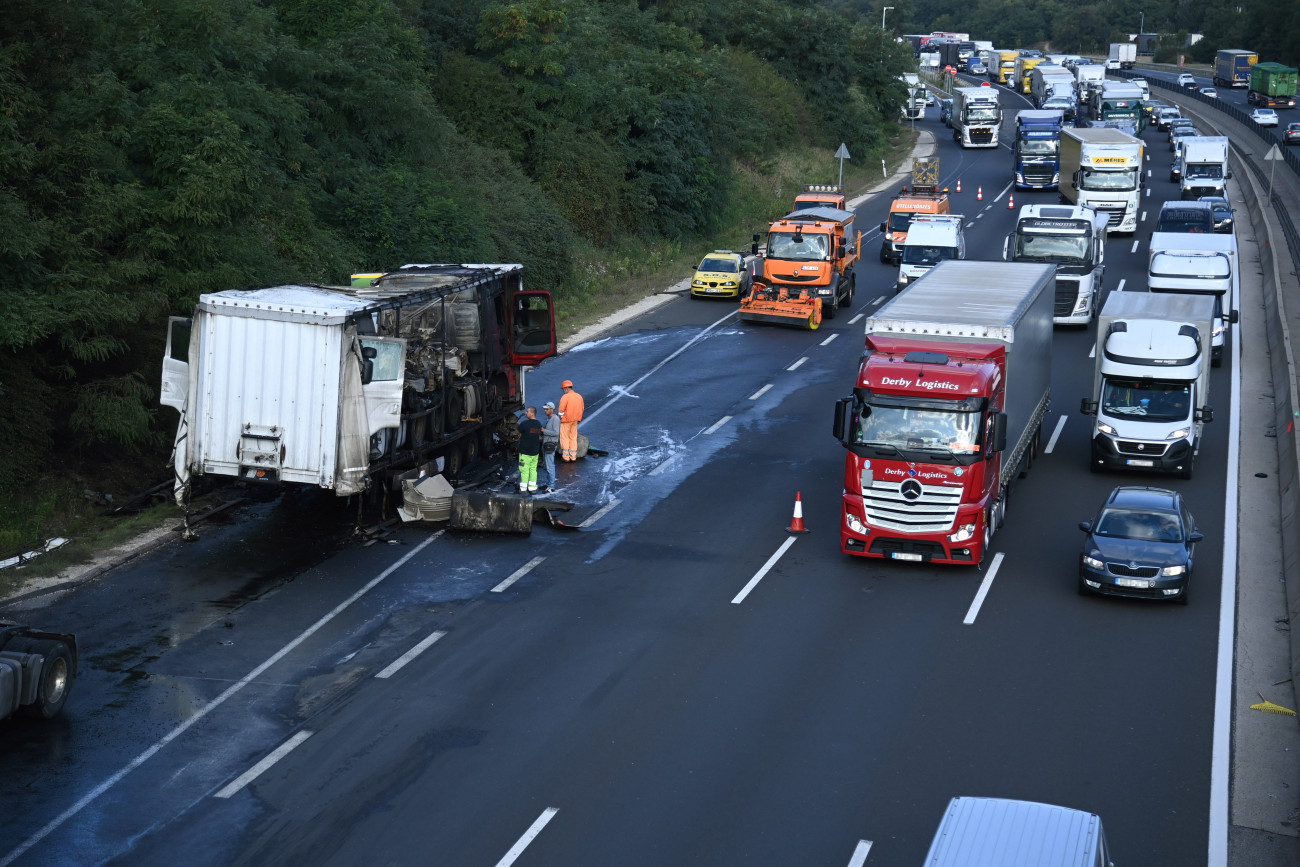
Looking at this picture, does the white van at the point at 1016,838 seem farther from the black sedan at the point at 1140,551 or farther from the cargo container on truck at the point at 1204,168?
the cargo container on truck at the point at 1204,168

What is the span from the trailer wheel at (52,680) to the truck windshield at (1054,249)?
29965 mm

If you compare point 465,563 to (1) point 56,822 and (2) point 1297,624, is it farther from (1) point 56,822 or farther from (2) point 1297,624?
(2) point 1297,624

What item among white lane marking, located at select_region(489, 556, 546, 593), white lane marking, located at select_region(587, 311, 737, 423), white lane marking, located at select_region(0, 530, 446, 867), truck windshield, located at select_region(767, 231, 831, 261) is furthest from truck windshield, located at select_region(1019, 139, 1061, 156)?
white lane marking, located at select_region(0, 530, 446, 867)

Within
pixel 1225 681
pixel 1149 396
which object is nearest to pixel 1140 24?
pixel 1149 396

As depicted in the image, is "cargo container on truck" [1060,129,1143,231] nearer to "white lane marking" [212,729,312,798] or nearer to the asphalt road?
the asphalt road

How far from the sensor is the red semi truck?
19.8m

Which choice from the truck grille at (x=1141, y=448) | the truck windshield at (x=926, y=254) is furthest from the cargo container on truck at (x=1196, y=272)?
the truck grille at (x=1141, y=448)

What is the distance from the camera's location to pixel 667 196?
5416 cm

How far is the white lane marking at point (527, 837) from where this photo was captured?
40.9 feet

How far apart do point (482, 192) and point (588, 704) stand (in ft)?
95.5

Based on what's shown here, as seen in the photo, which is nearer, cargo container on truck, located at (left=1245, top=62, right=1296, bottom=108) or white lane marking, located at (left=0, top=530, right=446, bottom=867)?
white lane marking, located at (left=0, top=530, right=446, bottom=867)

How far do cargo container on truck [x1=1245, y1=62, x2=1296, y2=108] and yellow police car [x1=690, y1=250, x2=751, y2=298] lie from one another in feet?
218

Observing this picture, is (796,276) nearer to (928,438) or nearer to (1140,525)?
(928,438)

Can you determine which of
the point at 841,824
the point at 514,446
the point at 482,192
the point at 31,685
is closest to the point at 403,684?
the point at 31,685
